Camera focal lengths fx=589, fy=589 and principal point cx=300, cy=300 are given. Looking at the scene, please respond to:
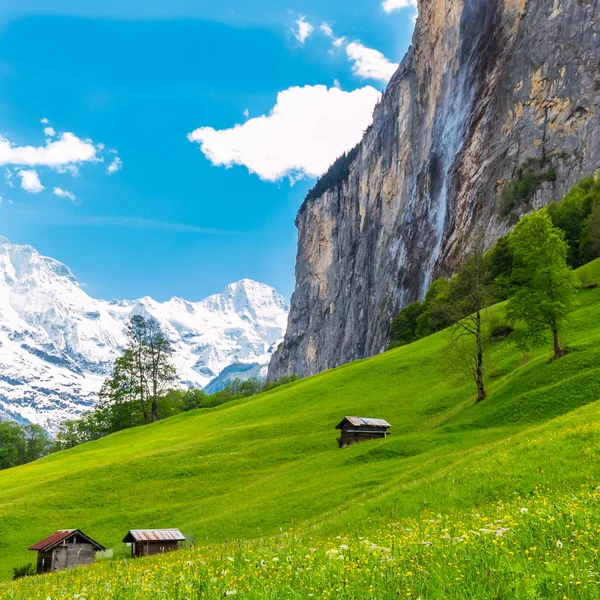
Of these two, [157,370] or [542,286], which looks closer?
[542,286]

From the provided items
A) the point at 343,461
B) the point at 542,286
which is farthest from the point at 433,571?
the point at 542,286

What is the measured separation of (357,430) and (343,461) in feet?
21.4

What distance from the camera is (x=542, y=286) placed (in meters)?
53.0

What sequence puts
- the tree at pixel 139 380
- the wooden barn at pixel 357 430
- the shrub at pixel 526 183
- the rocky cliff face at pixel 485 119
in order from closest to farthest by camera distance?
the wooden barn at pixel 357 430
the tree at pixel 139 380
the rocky cliff face at pixel 485 119
the shrub at pixel 526 183

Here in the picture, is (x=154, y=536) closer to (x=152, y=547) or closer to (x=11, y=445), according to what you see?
(x=152, y=547)

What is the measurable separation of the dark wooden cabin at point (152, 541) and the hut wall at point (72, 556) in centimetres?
481

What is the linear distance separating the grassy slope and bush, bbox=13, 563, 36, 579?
9.15 feet

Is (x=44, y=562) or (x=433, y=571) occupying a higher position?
(x=433, y=571)

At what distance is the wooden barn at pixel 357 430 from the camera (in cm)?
5478

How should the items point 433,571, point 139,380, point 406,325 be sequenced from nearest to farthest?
point 433,571
point 139,380
point 406,325

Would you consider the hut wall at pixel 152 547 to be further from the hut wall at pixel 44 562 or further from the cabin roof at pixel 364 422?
the cabin roof at pixel 364 422

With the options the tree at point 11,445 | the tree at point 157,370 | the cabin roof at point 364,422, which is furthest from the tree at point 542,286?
the tree at point 11,445

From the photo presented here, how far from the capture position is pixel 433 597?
289 inches

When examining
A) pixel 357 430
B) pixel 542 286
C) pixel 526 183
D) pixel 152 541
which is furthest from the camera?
pixel 526 183
